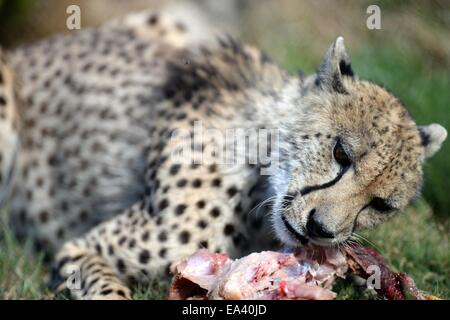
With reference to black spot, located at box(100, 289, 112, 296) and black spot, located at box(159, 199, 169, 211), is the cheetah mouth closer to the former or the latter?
black spot, located at box(159, 199, 169, 211)

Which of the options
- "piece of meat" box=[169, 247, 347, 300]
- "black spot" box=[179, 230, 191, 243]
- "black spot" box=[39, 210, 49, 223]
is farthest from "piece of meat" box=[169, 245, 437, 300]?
"black spot" box=[39, 210, 49, 223]

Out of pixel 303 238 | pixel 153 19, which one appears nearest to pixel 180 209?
pixel 303 238

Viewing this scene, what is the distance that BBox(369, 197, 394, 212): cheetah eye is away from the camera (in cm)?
362

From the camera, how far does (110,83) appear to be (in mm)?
5160

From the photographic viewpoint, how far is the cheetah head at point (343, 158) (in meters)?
3.48

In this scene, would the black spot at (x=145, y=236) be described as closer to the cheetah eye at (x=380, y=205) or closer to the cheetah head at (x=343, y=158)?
the cheetah head at (x=343, y=158)

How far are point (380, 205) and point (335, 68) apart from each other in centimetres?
72

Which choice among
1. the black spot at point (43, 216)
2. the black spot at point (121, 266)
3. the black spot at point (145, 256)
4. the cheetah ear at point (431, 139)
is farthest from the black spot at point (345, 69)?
the black spot at point (43, 216)

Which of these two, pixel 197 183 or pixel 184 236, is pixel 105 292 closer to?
pixel 184 236

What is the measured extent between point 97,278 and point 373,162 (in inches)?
60.5

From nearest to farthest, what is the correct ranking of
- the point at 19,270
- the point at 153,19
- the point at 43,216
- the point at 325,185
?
the point at 325,185
the point at 19,270
the point at 43,216
the point at 153,19

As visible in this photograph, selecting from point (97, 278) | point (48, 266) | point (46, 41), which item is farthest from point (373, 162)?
point (46, 41)

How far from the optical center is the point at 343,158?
361cm
